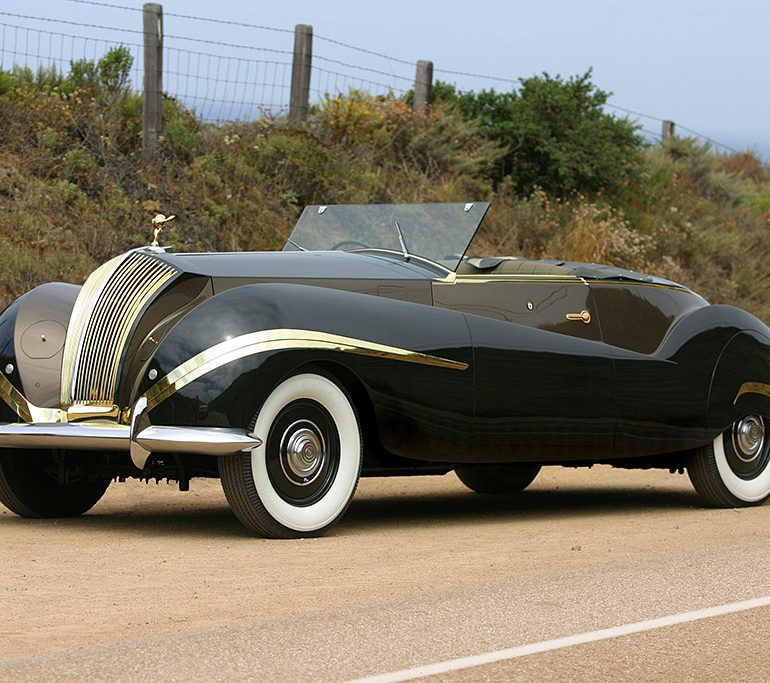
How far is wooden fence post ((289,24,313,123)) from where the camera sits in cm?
2106

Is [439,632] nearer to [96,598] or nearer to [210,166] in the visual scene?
[96,598]

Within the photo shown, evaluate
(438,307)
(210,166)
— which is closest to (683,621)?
(438,307)

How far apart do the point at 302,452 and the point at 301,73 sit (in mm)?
14072

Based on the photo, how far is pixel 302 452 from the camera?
7.97m

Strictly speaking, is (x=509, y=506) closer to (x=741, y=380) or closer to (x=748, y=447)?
(x=748, y=447)

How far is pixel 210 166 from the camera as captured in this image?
19.2m

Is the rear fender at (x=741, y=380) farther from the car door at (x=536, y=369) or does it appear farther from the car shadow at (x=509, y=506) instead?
the car door at (x=536, y=369)

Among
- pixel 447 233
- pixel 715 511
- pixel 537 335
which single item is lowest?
pixel 715 511

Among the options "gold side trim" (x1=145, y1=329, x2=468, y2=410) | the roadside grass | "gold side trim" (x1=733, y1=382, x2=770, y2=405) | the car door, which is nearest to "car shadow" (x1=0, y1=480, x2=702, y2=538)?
the car door

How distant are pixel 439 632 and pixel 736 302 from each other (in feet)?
67.6

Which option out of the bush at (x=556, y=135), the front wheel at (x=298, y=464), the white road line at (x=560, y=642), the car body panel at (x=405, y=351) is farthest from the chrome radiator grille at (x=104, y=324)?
the bush at (x=556, y=135)

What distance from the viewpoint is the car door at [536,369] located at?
8.79m

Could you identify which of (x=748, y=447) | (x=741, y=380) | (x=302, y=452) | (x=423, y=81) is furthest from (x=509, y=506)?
(x=423, y=81)

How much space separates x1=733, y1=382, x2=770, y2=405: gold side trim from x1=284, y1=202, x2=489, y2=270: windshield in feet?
7.38
